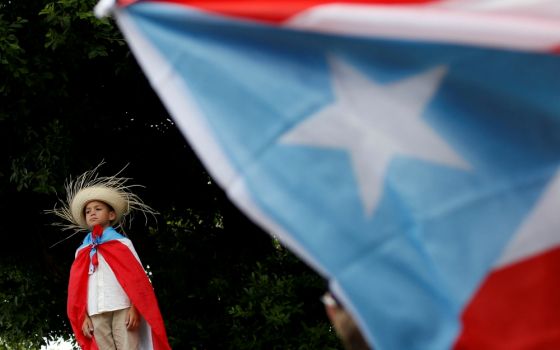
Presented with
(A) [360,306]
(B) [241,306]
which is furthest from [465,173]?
(B) [241,306]

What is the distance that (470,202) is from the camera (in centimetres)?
207

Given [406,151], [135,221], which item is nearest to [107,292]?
[135,221]

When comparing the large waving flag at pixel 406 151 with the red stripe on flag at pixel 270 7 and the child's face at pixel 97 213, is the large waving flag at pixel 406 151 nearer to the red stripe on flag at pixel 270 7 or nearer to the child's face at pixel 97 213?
the red stripe on flag at pixel 270 7

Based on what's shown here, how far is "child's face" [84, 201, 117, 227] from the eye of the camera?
753 centimetres

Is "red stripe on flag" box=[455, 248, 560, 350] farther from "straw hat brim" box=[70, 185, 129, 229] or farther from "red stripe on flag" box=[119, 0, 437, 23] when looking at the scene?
"straw hat brim" box=[70, 185, 129, 229]

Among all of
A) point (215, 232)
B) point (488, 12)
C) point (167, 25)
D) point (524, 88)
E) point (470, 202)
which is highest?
point (215, 232)

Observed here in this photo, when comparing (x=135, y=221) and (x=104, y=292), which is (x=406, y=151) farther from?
(x=135, y=221)

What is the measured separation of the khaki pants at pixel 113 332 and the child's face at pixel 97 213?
2.20 feet

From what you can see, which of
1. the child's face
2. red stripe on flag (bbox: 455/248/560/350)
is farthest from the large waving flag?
the child's face

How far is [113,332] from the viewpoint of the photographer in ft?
24.6

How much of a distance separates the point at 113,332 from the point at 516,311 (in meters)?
5.78

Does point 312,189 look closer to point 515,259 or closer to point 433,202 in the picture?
point 433,202

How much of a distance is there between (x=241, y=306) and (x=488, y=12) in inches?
272

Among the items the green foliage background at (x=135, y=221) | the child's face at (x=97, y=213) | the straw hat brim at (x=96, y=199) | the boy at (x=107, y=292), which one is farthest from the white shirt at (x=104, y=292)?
the green foliage background at (x=135, y=221)
